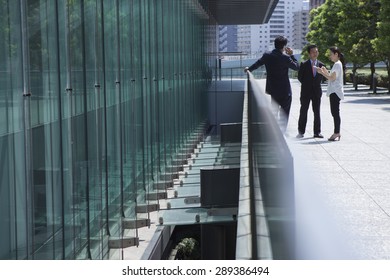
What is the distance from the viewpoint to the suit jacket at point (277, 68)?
45.4 ft

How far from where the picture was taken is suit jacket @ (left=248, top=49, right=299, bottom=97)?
13.8 meters

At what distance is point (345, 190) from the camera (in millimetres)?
10062

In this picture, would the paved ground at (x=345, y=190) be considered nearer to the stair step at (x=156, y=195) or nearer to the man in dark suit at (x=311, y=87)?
the man in dark suit at (x=311, y=87)

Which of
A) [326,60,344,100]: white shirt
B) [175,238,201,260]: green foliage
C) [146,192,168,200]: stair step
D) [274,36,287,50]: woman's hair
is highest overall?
[274,36,287,50]: woman's hair

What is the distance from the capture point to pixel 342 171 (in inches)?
460

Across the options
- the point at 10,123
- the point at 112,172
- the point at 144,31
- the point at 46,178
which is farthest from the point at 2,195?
the point at 144,31

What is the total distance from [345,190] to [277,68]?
13.8ft

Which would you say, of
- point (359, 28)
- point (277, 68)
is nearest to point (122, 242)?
point (277, 68)

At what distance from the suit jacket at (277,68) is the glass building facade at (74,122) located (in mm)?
1983

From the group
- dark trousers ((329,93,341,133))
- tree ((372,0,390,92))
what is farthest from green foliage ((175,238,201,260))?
tree ((372,0,390,92))

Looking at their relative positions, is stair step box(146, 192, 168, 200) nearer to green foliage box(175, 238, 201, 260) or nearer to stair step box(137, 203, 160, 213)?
stair step box(137, 203, 160, 213)

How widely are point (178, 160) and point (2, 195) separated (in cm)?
1292

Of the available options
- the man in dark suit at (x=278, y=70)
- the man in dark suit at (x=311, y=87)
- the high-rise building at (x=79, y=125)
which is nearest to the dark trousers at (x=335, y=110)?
the man in dark suit at (x=311, y=87)

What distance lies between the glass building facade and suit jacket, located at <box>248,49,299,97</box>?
1.98m
